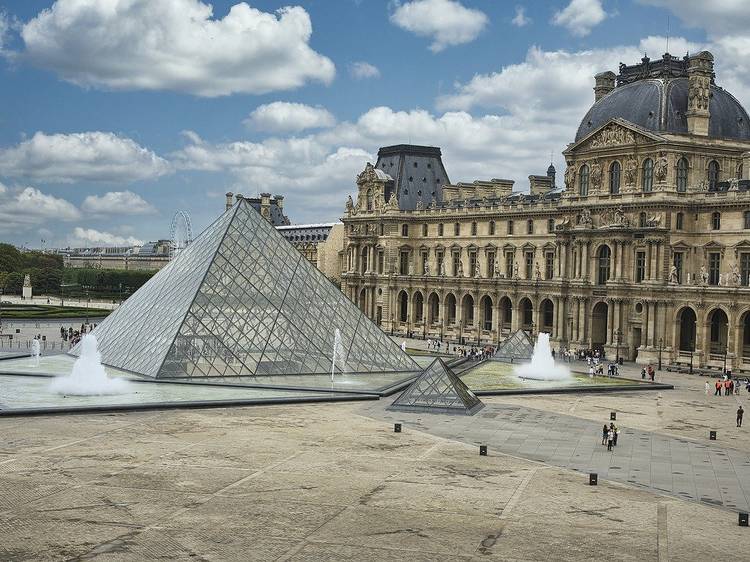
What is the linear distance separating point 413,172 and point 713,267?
37.0 m

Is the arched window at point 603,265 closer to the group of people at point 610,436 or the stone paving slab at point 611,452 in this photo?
the stone paving slab at point 611,452

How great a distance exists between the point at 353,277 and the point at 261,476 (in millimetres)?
65231

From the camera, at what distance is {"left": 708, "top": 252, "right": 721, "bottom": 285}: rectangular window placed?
61.9 meters

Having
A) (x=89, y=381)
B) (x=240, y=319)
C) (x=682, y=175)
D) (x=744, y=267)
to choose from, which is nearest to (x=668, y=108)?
(x=682, y=175)

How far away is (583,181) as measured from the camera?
224ft

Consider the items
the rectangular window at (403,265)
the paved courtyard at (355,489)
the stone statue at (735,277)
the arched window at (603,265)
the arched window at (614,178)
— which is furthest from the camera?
the rectangular window at (403,265)

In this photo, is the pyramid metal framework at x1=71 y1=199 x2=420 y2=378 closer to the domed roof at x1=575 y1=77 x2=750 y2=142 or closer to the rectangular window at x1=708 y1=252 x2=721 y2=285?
the rectangular window at x1=708 y1=252 x2=721 y2=285

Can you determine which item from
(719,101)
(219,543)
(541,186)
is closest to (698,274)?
(719,101)

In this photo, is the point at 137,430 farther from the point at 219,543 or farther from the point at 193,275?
the point at 193,275

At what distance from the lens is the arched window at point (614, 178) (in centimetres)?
6556

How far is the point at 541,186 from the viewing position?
8256 cm

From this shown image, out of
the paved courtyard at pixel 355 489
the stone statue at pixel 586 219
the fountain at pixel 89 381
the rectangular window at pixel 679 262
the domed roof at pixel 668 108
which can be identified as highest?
the domed roof at pixel 668 108

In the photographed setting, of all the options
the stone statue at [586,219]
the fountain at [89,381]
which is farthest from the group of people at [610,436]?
the stone statue at [586,219]

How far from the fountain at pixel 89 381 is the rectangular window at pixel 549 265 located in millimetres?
39710
